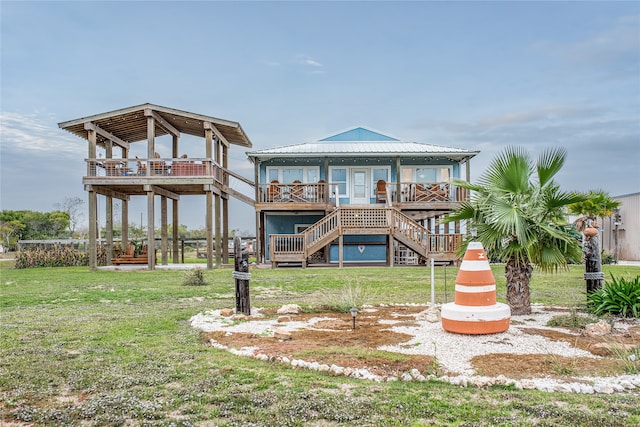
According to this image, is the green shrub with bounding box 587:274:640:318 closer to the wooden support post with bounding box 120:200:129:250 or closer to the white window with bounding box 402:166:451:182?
the white window with bounding box 402:166:451:182

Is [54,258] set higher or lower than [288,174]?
lower

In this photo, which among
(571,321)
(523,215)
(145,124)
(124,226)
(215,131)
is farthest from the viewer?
(124,226)

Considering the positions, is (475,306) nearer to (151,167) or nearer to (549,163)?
(549,163)

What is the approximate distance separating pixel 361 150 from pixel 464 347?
61.5 feet

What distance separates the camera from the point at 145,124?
24203 mm

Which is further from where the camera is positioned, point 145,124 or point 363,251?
point 363,251

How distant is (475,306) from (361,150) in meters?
17.9

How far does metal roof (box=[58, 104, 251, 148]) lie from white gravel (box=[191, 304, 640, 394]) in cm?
1480

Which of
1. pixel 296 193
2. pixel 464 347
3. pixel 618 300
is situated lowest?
pixel 464 347

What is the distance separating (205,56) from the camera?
Result: 67.2 feet

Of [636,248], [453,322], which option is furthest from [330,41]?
[636,248]

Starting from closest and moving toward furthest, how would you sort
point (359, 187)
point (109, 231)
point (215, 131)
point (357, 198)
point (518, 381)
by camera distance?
point (518, 381) → point (215, 131) → point (109, 231) → point (357, 198) → point (359, 187)

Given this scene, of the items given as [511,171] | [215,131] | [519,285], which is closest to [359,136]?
[215,131]

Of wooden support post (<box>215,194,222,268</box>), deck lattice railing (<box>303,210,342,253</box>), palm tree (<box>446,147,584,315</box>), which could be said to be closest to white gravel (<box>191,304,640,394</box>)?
palm tree (<box>446,147,584,315</box>)
